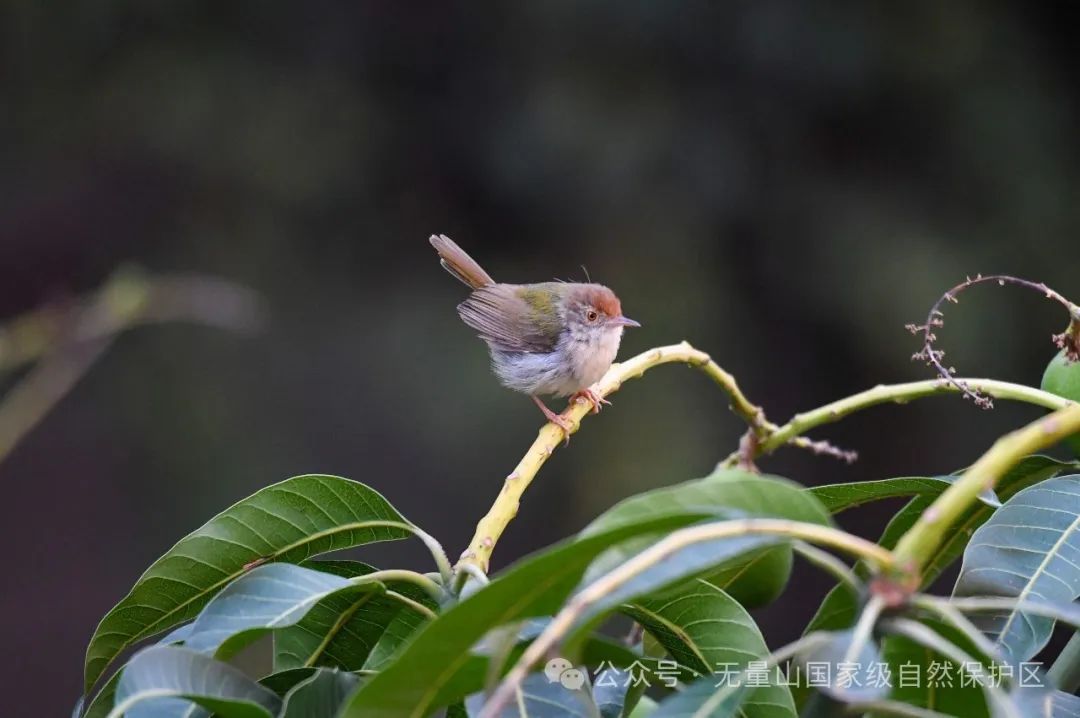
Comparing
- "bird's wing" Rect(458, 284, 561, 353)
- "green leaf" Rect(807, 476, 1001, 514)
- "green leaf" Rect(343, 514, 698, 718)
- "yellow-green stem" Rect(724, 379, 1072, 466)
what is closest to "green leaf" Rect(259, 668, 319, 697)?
"green leaf" Rect(343, 514, 698, 718)

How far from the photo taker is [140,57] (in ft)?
24.3

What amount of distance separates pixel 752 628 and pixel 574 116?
6190 mm

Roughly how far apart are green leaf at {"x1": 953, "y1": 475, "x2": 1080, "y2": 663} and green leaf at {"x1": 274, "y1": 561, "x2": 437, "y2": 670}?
1.95ft

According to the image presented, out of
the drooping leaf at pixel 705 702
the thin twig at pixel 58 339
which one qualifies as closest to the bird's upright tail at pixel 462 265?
the thin twig at pixel 58 339

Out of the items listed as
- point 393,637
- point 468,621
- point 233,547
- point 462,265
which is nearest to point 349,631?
point 393,637

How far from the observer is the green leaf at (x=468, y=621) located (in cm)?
80

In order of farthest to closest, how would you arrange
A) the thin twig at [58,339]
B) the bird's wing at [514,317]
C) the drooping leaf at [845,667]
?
the bird's wing at [514,317] → the thin twig at [58,339] → the drooping leaf at [845,667]

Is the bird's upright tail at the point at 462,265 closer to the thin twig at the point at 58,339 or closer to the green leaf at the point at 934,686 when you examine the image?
the thin twig at the point at 58,339

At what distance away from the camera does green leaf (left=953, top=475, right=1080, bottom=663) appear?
1.18 meters

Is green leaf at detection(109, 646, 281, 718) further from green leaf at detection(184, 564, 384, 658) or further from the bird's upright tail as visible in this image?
the bird's upright tail

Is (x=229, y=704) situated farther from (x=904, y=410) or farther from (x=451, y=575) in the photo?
(x=904, y=410)

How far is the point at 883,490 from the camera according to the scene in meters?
1.45

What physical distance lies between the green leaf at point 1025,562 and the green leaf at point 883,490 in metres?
0.04

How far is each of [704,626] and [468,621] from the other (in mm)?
407
